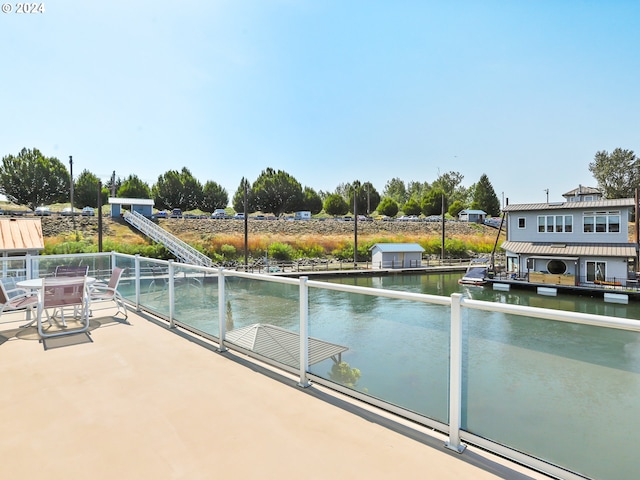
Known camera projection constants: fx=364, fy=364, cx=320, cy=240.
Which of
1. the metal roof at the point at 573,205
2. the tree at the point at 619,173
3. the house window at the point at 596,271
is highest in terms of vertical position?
the tree at the point at 619,173

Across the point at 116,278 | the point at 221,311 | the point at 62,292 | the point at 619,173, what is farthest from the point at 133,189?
the point at 619,173

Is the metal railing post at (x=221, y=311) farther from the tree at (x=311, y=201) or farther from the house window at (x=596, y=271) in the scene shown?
the tree at (x=311, y=201)

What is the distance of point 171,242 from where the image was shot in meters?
24.7

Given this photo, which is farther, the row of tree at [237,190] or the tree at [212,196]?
the tree at [212,196]

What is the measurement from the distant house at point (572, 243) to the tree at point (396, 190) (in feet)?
160

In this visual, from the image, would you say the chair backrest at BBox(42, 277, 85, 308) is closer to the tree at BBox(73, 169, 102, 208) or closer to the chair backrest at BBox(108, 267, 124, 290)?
the chair backrest at BBox(108, 267, 124, 290)

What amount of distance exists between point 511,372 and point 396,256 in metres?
26.2

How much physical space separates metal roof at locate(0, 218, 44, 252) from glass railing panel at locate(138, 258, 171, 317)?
13.8 ft

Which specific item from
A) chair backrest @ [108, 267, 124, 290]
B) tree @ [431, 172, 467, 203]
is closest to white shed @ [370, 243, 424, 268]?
chair backrest @ [108, 267, 124, 290]

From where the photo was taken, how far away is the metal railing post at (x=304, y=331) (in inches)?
112

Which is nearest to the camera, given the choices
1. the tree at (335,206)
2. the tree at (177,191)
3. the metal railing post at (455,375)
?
the metal railing post at (455,375)

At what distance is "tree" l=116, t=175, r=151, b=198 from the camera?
4116 cm

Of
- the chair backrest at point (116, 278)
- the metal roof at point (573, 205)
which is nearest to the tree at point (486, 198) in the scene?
the metal roof at point (573, 205)

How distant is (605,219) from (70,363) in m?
25.1
